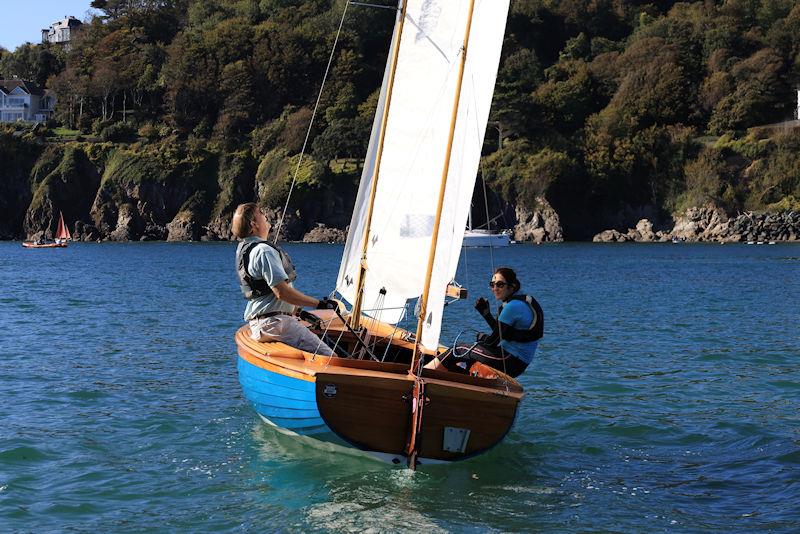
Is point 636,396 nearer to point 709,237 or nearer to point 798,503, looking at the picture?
point 798,503

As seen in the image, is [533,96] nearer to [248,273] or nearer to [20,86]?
[20,86]

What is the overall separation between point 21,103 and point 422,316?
151538mm

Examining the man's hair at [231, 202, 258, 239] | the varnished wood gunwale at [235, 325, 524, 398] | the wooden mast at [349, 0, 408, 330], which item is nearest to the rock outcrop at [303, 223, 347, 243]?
the wooden mast at [349, 0, 408, 330]

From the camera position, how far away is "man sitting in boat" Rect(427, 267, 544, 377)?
11.4 metres

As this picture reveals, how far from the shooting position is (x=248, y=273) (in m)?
10.9

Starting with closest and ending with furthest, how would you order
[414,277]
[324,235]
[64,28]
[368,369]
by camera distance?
[368,369] → [414,277] → [324,235] → [64,28]

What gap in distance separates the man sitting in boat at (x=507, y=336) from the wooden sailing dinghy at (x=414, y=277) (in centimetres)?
32

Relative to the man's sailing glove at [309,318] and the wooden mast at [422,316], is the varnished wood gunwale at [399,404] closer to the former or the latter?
the wooden mast at [422,316]

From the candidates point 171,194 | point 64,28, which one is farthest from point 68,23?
point 171,194

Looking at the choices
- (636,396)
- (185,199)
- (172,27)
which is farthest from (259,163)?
(636,396)

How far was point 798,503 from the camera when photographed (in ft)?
33.2

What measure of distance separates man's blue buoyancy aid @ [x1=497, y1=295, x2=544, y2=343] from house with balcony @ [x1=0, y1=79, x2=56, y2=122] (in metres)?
148

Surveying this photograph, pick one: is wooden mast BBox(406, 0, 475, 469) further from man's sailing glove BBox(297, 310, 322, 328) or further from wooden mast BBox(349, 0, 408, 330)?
man's sailing glove BBox(297, 310, 322, 328)

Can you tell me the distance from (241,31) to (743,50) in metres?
68.1
